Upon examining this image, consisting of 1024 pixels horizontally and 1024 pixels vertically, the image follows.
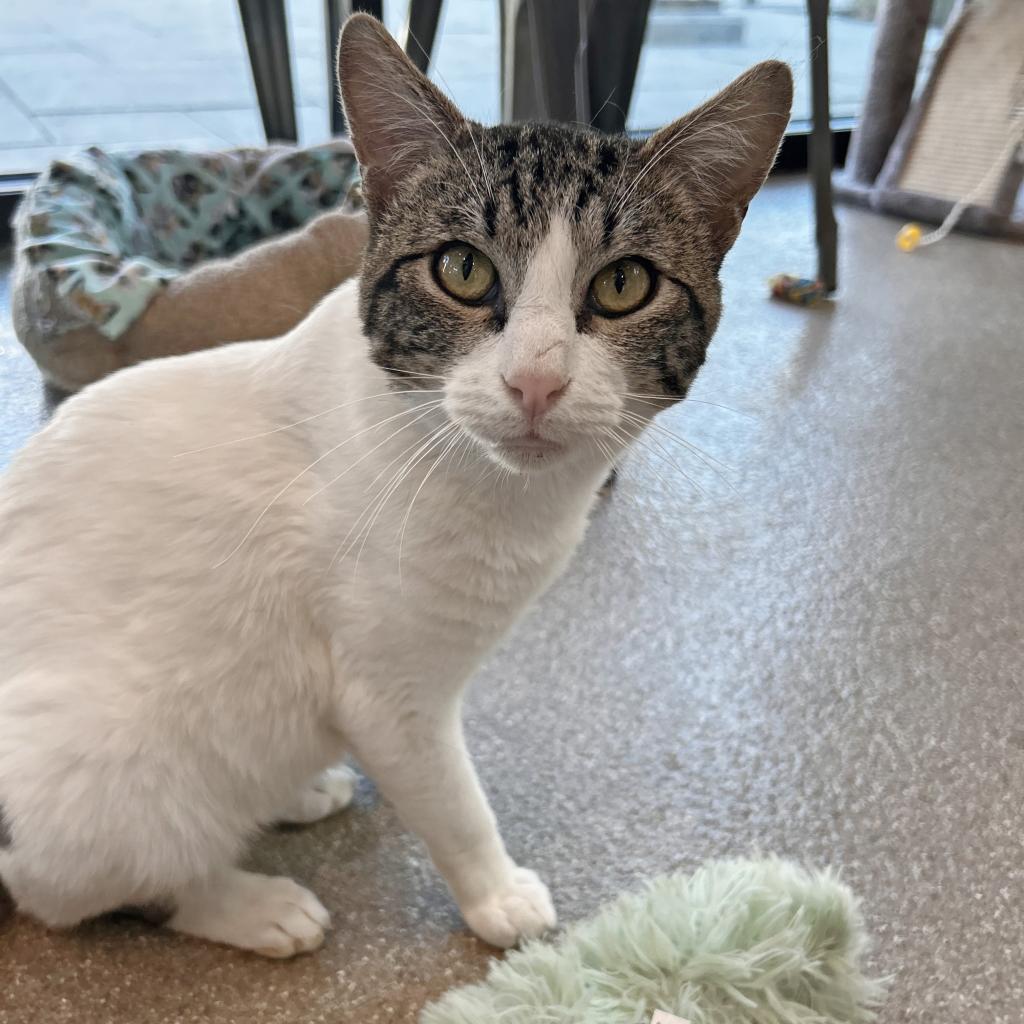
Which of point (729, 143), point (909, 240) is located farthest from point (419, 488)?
point (909, 240)

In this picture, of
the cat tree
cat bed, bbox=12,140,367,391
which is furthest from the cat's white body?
the cat tree

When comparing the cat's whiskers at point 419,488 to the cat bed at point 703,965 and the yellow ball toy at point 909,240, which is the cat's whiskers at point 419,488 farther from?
the yellow ball toy at point 909,240

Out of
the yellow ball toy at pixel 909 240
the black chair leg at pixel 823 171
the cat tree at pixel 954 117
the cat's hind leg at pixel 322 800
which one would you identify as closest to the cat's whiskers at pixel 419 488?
the cat's hind leg at pixel 322 800

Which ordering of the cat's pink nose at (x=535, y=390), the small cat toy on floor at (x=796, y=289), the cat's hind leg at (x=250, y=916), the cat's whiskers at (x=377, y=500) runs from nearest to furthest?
the cat's pink nose at (x=535, y=390)
the cat's whiskers at (x=377, y=500)
the cat's hind leg at (x=250, y=916)
the small cat toy on floor at (x=796, y=289)

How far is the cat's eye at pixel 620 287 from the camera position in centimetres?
78

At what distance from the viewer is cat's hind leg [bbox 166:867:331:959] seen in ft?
3.07

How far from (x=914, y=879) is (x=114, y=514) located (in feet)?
2.98

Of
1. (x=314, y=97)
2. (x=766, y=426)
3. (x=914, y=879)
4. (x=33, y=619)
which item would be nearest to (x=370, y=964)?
(x=33, y=619)

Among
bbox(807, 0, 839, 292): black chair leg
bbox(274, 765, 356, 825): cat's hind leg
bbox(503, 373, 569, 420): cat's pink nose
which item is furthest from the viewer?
bbox(807, 0, 839, 292): black chair leg

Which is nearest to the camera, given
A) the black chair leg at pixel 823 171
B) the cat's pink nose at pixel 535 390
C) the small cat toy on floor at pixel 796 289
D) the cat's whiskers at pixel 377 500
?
the cat's pink nose at pixel 535 390

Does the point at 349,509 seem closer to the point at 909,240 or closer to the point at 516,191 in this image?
the point at 516,191

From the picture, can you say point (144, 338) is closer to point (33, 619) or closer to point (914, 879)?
point (33, 619)

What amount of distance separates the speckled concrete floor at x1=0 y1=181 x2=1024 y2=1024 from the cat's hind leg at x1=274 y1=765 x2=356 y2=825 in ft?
0.06

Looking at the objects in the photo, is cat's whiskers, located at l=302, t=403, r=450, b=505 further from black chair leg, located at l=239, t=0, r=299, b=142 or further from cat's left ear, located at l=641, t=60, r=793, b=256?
black chair leg, located at l=239, t=0, r=299, b=142
